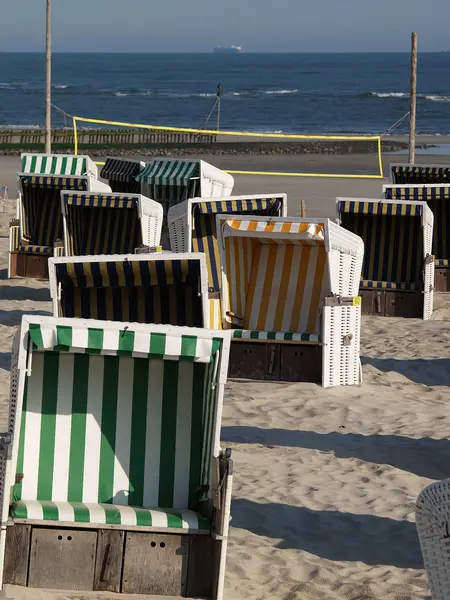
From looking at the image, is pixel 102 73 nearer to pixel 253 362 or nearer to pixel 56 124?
pixel 56 124

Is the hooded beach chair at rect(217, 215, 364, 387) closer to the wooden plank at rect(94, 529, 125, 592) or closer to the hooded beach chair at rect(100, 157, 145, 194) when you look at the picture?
the wooden plank at rect(94, 529, 125, 592)

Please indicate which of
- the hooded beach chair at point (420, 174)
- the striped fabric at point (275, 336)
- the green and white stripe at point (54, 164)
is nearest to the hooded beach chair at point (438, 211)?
the hooded beach chair at point (420, 174)

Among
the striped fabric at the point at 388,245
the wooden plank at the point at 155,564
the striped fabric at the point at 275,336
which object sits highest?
the striped fabric at the point at 388,245

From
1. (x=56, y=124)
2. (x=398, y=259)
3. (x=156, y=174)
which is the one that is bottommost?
(x=398, y=259)

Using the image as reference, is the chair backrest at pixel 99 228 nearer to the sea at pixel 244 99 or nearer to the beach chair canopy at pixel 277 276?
the beach chair canopy at pixel 277 276

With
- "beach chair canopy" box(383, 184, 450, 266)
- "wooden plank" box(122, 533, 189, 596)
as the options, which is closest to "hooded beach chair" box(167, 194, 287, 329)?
"beach chair canopy" box(383, 184, 450, 266)

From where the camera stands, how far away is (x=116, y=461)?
221 inches

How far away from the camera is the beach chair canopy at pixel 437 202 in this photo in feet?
44.2

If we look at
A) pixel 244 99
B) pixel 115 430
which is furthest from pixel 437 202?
pixel 244 99

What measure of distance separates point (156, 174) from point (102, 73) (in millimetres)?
109000

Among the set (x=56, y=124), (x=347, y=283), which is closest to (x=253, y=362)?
(x=347, y=283)

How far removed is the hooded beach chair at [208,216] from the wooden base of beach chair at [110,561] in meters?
5.81

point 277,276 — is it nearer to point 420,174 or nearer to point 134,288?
point 134,288

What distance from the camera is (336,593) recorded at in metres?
5.40
